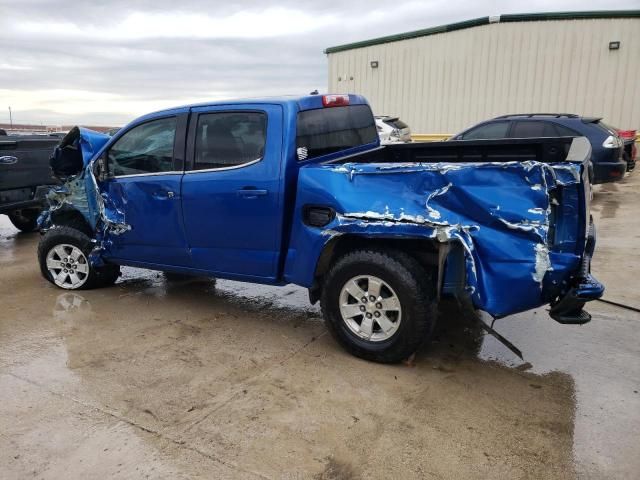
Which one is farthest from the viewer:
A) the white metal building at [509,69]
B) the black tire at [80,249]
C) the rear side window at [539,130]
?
the white metal building at [509,69]

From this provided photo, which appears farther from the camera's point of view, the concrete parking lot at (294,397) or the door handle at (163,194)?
the door handle at (163,194)

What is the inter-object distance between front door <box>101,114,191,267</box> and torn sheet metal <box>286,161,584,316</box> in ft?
5.57

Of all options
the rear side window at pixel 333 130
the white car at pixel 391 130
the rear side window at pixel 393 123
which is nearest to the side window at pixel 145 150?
the rear side window at pixel 333 130

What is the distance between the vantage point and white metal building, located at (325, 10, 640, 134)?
15.2 m

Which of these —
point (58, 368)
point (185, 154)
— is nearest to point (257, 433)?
point (58, 368)

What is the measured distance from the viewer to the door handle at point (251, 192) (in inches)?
156

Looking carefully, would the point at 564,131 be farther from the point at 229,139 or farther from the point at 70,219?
the point at 70,219

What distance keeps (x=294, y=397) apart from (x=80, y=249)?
3.10 metres

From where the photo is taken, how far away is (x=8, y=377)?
363 centimetres

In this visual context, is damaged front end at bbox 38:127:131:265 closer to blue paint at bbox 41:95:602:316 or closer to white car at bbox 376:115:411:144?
blue paint at bbox 41:95:602:316

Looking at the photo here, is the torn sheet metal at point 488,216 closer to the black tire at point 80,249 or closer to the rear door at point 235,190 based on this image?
the rear door at point 235,190

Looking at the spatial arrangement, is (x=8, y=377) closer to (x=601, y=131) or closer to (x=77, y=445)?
(x=77, y=445)

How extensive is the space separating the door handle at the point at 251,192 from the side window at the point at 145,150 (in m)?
0.83

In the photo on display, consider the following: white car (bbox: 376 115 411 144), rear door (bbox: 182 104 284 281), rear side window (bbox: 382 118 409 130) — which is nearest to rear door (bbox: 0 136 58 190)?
rear door (bbox: 182 104 284 281)
